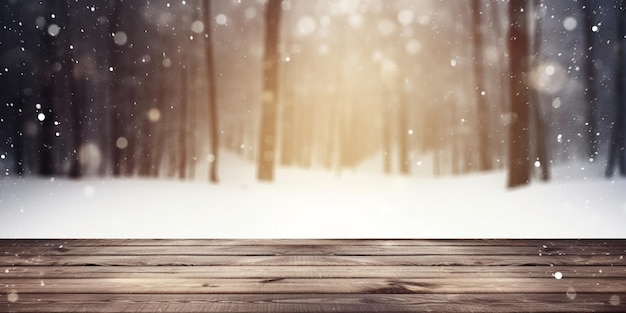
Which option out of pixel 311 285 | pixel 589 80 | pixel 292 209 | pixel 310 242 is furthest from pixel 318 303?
pixel 589 80

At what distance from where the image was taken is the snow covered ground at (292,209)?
3.96 metres

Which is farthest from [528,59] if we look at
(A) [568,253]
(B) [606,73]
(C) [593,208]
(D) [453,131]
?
(D) [453,131]

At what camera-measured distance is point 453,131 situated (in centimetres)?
964

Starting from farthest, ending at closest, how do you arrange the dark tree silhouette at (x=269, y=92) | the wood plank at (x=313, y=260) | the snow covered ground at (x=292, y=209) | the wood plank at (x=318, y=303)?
the dark tree silhouette at (x=269, y=92) → the snow covered ground at (x=292, y=209) → the wood plank at (x=313, y=260) → the wood plank at (x=318, y=303)

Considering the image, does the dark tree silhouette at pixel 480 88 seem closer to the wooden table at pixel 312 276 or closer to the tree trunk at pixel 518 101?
the tree trunk at pixel 518 101

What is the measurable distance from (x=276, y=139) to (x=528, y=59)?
94.9 inches

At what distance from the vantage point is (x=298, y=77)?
6.95 metres

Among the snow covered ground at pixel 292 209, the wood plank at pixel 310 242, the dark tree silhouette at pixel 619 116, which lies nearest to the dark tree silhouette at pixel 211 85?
the snow covered ground at pixel 292 209

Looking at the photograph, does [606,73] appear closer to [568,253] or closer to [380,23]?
[380,23]

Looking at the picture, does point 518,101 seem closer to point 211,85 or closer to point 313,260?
point 211,85

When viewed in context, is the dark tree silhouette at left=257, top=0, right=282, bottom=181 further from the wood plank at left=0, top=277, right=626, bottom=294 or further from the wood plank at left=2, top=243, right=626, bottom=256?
the wood plank at left=0, top=277, right=626, bottom=294

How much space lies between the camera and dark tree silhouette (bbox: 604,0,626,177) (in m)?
6.97

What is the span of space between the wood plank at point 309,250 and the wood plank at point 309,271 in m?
0.32

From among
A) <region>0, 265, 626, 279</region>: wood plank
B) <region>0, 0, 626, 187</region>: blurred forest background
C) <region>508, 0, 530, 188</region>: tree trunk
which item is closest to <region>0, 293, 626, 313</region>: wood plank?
Answer: <region>0, 265, 626, 279</region>: wood plank
